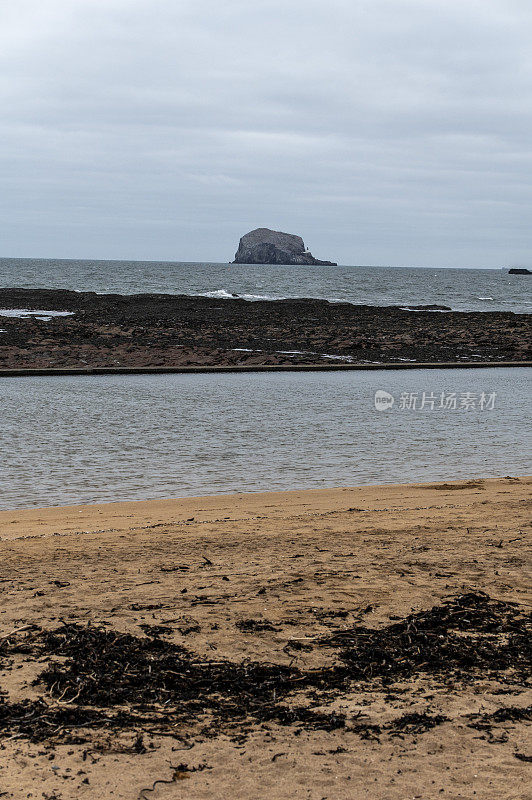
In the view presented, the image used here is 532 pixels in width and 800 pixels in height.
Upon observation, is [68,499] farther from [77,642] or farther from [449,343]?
[449,343]

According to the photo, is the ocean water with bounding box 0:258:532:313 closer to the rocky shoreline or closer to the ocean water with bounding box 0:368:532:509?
the rocky shoreline

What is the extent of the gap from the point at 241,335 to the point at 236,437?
65.8 ft

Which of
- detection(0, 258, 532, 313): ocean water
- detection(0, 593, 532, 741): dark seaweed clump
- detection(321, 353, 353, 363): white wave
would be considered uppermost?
detection(0, 258, 532, 313): ocean water

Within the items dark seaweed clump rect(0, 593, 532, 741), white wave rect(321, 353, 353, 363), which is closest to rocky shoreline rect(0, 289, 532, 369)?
white wave rect(321, 353, 353, 363)

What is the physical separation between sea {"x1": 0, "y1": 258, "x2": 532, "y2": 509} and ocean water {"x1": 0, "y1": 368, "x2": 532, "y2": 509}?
22 millimetres

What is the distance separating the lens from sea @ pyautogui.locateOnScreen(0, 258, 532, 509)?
1000 cm

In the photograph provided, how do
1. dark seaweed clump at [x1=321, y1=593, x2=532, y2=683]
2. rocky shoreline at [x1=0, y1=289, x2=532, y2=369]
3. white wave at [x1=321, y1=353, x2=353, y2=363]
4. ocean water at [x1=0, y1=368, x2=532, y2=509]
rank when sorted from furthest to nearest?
white wave at [x1=321, y1=353, x2=353, y2=363]
rocky shoreline at [x1=0, y1=289, x2=532, y2=369]
ocean water at [x1=0, y1=368, x2=532, y2=509]
dark seaweed clump at [x1=321, y1=593, x2=532, y2=683]

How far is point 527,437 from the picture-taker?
44.1 feet

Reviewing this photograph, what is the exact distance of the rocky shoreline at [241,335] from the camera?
26891 mm

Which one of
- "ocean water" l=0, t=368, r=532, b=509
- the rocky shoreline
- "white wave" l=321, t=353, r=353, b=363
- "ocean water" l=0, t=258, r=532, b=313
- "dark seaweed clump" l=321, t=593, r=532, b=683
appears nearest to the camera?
"dark seaweed clump" l=321, t=593, r=532, b=683

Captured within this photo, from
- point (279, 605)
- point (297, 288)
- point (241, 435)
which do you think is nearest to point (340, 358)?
point (241, 435)

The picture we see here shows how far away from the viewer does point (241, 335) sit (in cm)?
3269

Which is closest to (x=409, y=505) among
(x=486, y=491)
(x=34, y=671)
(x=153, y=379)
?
(x=486, y=491)

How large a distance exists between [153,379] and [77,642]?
686 inches
